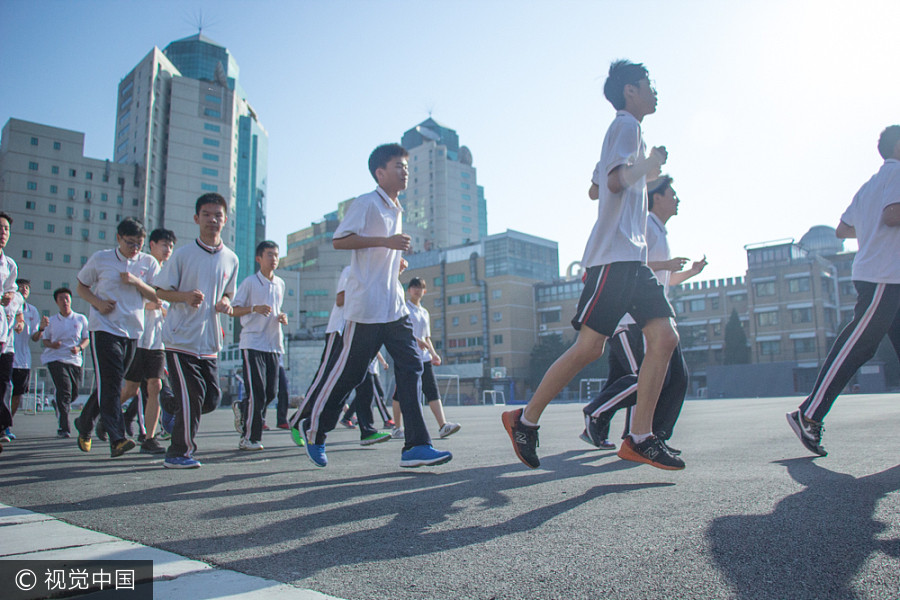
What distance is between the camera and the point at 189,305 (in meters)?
4.86

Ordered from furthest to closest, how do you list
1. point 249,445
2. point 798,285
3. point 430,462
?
point 798,285
point 249,445
point 430,462

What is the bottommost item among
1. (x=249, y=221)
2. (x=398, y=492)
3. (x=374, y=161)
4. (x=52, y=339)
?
(x=398, y=492)

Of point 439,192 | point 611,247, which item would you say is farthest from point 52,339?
point 439,192

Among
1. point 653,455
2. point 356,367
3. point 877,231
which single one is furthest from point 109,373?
point 877,231

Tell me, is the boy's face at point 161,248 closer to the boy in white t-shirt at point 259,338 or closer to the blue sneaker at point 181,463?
the boy in white t-shirt at point 259,338

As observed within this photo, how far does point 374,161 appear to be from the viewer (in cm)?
457

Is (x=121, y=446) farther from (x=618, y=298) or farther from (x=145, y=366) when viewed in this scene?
(x=618, y=298)

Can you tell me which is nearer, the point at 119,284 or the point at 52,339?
the point at 119,284

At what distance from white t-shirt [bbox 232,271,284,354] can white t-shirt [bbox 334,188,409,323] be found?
7.30ft

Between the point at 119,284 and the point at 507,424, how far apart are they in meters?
3.84

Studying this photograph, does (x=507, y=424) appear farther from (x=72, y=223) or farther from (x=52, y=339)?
(x=72, y=223)

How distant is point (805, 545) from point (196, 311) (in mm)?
4282

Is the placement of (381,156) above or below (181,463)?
above

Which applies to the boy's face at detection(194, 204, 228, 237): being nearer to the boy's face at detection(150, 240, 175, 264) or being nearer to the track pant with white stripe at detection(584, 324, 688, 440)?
the boy's face at detection(150, 240, 175, 264)
